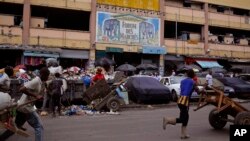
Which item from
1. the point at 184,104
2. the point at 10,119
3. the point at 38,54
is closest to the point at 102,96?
the point at 184,104

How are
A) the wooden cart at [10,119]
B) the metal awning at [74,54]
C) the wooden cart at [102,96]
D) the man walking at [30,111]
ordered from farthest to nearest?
the metal awning at [74,54] < the wooden cart at [102,96] < the man walking at [30,111] < the wooden cart at [10,119]

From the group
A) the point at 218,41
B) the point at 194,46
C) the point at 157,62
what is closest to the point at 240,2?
the point at 218,41

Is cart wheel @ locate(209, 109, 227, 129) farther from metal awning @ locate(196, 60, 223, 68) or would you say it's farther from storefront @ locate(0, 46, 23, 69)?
metal awning @ locate(196, 60, 223, 68)

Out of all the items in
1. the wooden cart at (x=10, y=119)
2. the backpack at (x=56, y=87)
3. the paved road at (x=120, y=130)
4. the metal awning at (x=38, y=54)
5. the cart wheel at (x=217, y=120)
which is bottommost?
the paved road at (x=120, y=130)

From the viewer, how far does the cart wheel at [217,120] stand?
11539 mm

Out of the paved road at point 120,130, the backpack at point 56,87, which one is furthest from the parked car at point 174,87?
the backpack at point 56,87

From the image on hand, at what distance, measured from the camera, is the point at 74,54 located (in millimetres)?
31766

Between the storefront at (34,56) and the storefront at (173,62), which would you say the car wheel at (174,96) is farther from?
the storefront at (173,62)

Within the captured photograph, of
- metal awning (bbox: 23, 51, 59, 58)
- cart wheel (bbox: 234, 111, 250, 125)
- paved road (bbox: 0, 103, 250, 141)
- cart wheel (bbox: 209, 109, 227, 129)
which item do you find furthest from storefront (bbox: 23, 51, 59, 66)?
cart wheel (bbox: 234, 111, 250, 125)

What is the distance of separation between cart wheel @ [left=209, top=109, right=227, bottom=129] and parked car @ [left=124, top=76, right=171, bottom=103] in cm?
867

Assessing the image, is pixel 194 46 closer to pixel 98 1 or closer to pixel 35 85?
pixel 98 1

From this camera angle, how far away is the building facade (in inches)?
1170

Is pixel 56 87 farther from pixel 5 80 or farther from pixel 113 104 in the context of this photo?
pixel 5 80

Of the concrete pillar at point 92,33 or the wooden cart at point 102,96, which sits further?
the concrete pillar at point 92,33
